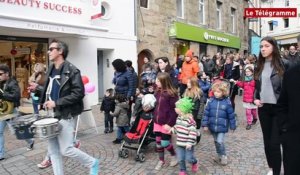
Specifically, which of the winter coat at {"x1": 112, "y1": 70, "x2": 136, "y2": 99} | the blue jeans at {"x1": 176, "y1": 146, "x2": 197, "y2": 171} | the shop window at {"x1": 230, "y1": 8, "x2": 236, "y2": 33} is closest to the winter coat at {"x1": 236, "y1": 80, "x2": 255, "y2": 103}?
the winter coat at {"x1": 112, "y1": 70, "x2": 136, "y2": 99}

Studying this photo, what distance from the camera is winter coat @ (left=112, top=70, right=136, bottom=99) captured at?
6.97m

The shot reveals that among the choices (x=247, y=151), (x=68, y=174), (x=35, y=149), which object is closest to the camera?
(x=68, y=174)

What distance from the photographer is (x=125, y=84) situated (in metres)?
7.03

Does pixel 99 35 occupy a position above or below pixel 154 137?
above

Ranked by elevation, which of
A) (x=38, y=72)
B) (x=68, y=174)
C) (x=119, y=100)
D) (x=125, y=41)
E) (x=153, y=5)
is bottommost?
(x=68, y=174)

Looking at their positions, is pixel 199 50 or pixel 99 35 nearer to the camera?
pixel 99 35

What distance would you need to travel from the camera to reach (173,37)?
57.7ft

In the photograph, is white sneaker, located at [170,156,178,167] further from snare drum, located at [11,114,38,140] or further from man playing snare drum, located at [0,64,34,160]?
man playing snare drum, located at [0,64,34,160]

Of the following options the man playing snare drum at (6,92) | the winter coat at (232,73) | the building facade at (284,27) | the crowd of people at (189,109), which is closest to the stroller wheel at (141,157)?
the crowd of people at (189,109)

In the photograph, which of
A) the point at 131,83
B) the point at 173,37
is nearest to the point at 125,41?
the point at 173,37

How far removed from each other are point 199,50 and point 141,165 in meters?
16.1

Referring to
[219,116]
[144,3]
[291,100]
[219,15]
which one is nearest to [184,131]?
[219,116]

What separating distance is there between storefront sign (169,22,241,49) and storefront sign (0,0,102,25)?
5.86m

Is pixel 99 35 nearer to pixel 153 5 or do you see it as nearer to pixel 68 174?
pixel 153 5
